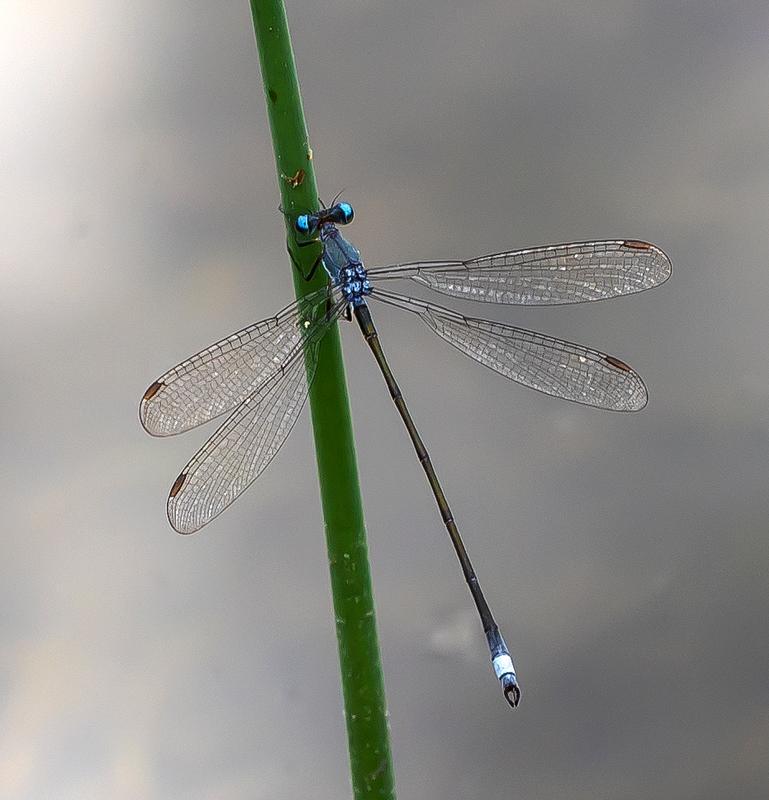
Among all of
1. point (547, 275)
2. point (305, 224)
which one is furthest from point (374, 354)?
point (305, 224)

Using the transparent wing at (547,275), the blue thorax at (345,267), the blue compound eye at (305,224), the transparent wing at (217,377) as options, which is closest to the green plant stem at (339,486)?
the blue compound eye at (305,224)

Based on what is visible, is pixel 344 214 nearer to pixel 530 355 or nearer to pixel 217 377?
pixel 217 377

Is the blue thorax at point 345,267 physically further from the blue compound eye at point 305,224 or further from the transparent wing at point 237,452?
the blue compound eye at point 305,224

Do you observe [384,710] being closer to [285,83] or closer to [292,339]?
[292,339]

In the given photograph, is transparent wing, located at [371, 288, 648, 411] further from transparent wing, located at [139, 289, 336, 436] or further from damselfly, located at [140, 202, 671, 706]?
transparent wing, located at [139, 289, 336, 436]

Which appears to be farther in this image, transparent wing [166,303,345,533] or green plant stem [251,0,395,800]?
transparent wing [166,303,345,533]

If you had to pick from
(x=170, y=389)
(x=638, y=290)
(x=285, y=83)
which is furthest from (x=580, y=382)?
(x=285, y=83)

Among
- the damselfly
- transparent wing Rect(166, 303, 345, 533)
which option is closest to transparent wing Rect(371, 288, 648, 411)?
the damselfly
